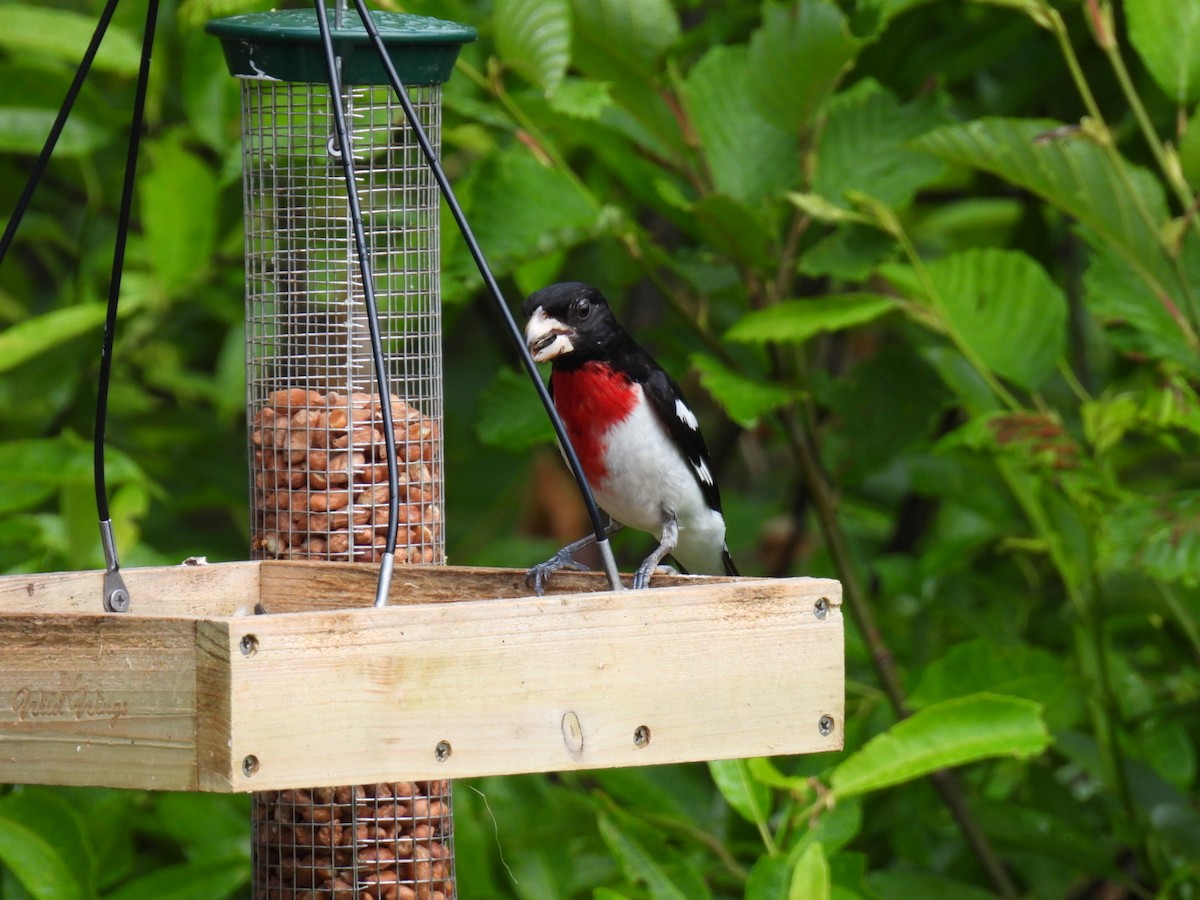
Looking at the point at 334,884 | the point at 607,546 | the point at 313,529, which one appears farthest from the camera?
the point at 313,529

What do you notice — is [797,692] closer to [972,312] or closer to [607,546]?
[607,546]

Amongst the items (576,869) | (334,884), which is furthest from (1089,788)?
(334,884)

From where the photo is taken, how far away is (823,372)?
439cm

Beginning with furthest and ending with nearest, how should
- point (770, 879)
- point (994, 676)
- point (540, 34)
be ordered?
point (994, 676) → point (540, 34) → point (770, 879)

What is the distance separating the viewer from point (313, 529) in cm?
334

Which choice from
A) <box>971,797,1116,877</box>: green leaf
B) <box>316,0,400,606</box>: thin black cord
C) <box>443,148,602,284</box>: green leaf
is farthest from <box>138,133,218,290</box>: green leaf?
<box>971,797,1116,877</box>: green leaf

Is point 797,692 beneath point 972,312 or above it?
beneath

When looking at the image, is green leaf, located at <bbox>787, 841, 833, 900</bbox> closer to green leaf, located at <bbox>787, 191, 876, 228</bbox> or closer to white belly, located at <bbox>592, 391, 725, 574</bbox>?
white belly, located at <bbox>592, 391, 725, 574</bbox>

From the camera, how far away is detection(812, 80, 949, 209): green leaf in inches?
150

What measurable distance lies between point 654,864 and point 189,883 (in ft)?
3.21

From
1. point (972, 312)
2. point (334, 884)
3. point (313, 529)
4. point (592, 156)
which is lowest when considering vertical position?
point (334, 884)

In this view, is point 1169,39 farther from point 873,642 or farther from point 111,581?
point 111,581

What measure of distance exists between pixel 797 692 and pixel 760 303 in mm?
1636

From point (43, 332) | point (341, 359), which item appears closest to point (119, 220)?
point (341, 359)
